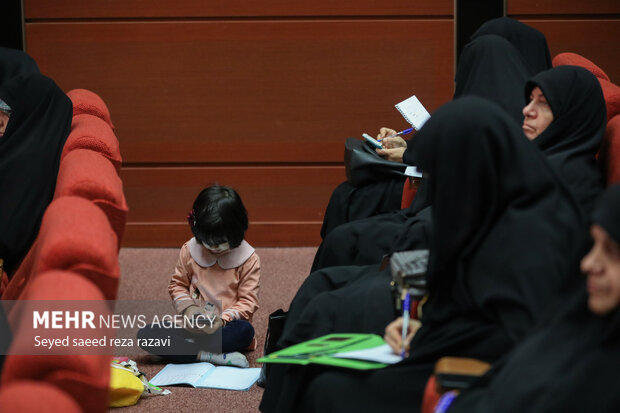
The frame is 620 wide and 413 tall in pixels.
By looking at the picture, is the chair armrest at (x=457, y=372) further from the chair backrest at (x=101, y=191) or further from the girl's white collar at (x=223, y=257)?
the girl's white collar at (x=223, y=257)

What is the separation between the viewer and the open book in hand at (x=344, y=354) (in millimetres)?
1933

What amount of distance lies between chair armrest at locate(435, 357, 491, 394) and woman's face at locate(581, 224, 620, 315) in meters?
0.33

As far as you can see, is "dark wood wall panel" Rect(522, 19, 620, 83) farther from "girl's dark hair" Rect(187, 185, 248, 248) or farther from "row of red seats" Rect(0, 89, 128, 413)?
"row of red seats" Rect(0, 89, 128, 413)

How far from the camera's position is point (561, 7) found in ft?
16.6

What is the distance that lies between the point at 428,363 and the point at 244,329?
141cm

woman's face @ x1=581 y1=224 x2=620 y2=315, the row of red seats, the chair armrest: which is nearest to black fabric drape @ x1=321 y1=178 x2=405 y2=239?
the row of red seats

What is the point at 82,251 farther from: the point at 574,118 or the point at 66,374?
the point at 574,118

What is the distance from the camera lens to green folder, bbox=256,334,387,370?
1.93 m

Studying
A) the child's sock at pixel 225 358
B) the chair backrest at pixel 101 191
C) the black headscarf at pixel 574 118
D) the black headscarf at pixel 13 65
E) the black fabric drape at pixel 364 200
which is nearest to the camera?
the chair backrest at pixel 101 191

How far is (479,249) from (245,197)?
11.2 feet

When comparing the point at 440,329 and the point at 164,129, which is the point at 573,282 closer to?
the point at 440,329

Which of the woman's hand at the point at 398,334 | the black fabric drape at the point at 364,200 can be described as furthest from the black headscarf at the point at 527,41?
the woman's hand at the point at 398,334

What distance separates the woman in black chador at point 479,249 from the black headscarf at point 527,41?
178 centimetres

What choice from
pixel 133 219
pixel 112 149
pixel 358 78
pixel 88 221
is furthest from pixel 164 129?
pixel 88 221
